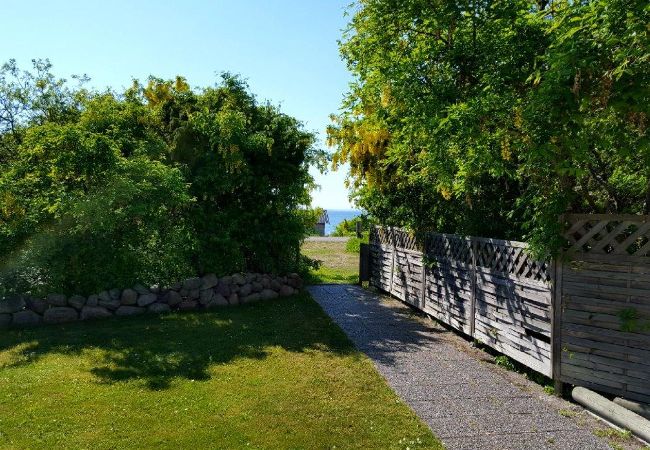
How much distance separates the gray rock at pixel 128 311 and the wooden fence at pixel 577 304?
6.90 meters

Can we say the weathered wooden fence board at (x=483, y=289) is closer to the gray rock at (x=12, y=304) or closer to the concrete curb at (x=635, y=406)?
the concrete curb at (x=635, y=406)

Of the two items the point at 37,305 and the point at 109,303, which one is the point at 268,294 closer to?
the point at 109,303

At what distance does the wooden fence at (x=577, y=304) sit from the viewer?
17.4ft

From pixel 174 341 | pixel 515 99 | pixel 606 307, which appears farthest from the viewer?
pixel 174 341

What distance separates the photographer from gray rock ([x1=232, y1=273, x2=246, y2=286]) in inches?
465

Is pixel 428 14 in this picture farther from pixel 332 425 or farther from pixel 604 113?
pixel 332 425

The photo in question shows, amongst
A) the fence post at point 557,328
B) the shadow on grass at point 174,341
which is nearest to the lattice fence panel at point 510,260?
the fence post at point 557,328

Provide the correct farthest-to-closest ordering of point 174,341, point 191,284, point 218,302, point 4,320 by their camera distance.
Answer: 1. point 218,302
2. point 191,284
3. point 4,320
4. point 174,341

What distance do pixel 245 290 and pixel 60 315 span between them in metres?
4.06

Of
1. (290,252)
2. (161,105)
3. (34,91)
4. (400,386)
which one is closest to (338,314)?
(290,252)

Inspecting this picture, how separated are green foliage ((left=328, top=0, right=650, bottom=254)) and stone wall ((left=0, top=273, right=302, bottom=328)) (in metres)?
4.96

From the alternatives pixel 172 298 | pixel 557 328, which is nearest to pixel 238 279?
pixel 172 298

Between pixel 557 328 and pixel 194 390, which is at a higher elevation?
pixel 557 328

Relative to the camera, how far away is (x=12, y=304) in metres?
9.45
